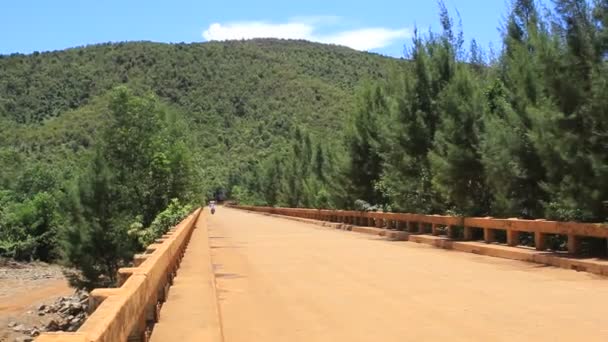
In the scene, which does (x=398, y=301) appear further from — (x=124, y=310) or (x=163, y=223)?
(x=163, y=223)

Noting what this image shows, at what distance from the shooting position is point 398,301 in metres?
10.3

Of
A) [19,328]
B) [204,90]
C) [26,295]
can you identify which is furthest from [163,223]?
[204,90]

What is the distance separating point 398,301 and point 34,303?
4296 centimetres

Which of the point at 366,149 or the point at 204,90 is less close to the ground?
the point at 204,90

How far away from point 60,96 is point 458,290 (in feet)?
458

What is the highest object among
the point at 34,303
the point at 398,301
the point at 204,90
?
the point at 204,90

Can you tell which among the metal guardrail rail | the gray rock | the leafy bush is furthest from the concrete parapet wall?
the gray rock

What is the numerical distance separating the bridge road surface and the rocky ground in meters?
19.7

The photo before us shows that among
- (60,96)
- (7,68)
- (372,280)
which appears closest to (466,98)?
(372,280)

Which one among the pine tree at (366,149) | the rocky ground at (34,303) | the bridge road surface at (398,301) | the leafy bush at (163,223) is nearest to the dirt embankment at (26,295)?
the rocky ground at (34,303)

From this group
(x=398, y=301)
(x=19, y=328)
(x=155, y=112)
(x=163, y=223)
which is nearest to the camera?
(x=398, y=301)

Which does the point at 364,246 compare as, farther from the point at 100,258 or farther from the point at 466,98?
the point at 100,258

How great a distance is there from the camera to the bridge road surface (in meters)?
8.09

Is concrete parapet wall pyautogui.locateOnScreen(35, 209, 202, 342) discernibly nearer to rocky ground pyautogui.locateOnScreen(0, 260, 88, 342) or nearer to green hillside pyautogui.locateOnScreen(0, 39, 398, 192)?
rocky ground pyautogui.locateOnScreen(0, 260, 88, 342)
